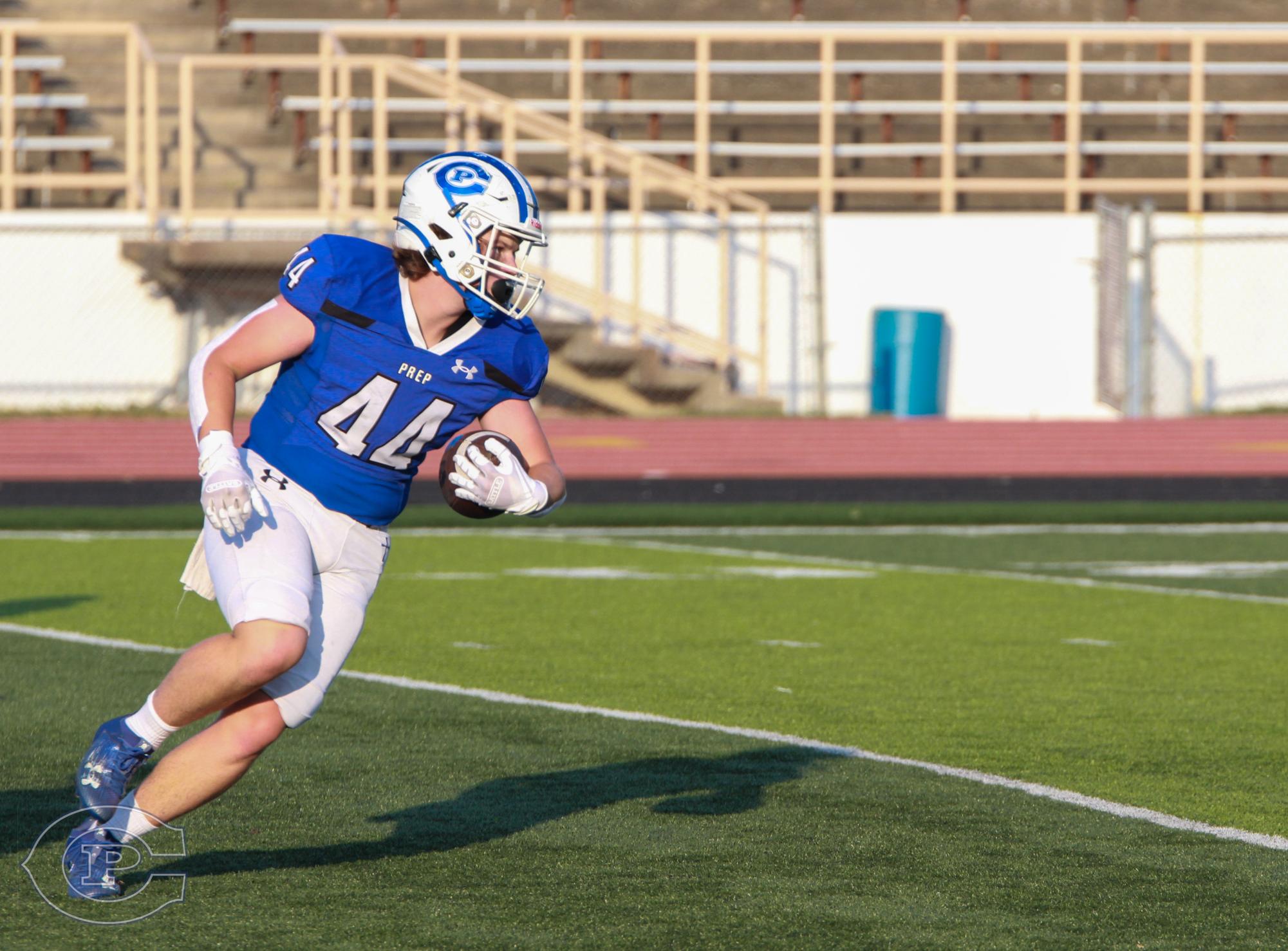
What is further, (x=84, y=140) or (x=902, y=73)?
(x=902, y=73)

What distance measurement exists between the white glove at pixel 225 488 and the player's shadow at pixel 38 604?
5.74 metres

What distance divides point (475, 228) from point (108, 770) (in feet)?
4.67

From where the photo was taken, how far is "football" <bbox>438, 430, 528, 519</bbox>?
4.35 metres

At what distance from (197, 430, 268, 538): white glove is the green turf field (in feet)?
2.72

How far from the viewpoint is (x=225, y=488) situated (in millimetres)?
3988

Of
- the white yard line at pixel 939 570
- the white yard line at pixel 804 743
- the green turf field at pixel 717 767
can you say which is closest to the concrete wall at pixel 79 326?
the white yard line at pixel 939 570

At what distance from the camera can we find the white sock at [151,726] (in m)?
4.16

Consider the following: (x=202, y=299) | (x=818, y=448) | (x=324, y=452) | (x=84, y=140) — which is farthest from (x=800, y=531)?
(x=324, y=452)

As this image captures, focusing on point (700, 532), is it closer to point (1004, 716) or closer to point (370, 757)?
point (1004, 716)

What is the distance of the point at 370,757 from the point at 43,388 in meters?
15.0

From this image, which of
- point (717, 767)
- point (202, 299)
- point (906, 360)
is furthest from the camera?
point (906, 360)

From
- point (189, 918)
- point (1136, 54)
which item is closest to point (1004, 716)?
point (189, 918)

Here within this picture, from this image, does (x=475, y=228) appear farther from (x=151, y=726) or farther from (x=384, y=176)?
(x=384, y=176)

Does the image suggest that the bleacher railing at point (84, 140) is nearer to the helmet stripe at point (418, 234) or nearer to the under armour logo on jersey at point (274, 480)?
the helmet stripe at point (418, 234)
